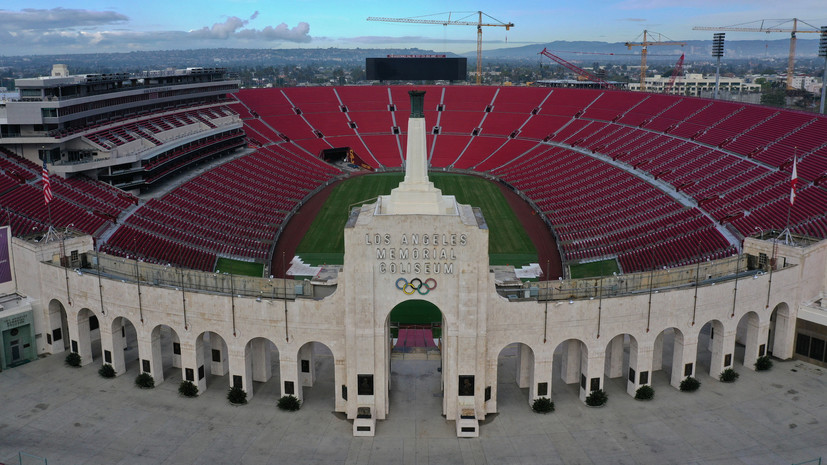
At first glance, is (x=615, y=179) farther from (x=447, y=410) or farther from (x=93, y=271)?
(x=93, y=271)

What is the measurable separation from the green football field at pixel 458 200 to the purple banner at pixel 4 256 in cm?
2092

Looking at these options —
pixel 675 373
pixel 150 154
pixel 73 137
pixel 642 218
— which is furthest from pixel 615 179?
pixel 73 137

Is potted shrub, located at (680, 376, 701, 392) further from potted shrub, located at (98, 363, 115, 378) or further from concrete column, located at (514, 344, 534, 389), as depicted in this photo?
potted shrub, located at (98, 363, 115, 378)

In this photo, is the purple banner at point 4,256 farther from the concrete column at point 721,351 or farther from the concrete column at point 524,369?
the concrete column at point 721,351

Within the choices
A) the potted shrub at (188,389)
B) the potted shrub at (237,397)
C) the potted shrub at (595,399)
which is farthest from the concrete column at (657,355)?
the potted shrub at (188,389)

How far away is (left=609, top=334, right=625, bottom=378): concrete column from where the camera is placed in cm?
3684

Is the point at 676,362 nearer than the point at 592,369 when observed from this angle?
No

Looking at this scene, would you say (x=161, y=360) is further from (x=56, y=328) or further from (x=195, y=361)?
(x=56, y=328)

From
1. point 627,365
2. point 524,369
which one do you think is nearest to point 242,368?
point 524,369

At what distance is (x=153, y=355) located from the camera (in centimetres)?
3575

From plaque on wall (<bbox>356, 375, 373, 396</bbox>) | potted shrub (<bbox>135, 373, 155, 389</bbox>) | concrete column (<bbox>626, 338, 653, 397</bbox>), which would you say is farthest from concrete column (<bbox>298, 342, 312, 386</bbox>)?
concrete column (<bbox>626, 338, 653, 397</bbox>)

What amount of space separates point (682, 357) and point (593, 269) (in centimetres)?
2211

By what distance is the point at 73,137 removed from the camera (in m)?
62.7

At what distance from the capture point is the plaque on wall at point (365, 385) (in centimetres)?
3297
